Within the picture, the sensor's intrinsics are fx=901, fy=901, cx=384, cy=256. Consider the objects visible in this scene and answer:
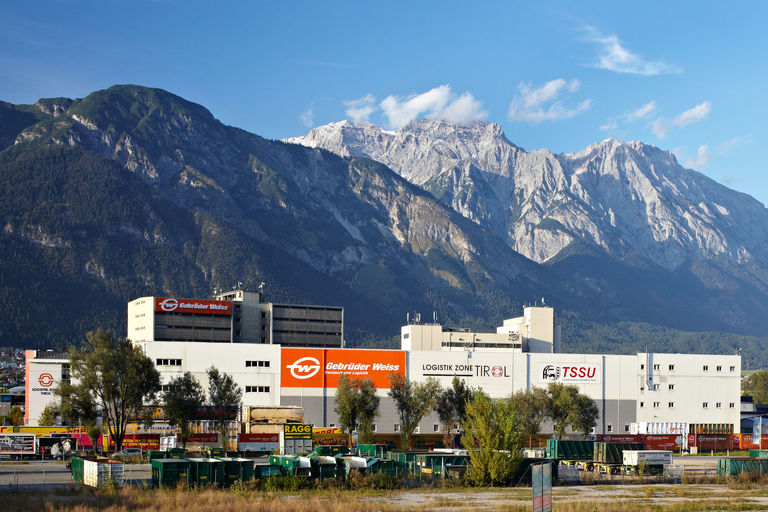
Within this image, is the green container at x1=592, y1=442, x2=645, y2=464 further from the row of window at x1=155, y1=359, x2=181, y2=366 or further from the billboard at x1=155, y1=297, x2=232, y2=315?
the billboard at x1=155, y1=297, x2=232, y2=315

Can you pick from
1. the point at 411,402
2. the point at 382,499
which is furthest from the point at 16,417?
the point at 382,499

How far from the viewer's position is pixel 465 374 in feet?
458

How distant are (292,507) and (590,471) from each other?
44.6m

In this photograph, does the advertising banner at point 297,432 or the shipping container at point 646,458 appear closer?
the shipping container at point 646,458

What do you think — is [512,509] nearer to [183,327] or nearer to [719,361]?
[719,361]

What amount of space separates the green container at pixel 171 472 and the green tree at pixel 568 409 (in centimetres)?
7607

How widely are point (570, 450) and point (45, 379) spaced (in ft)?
326

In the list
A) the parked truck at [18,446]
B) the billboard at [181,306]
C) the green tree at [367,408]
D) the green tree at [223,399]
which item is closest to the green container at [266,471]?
the parked truck at [18,446]

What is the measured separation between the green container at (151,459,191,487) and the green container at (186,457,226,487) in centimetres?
42

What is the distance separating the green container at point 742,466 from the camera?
3191 inches

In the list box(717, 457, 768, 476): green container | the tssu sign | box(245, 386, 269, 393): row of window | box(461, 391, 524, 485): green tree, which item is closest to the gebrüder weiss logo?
box(245, 386, 269, 393): row of window

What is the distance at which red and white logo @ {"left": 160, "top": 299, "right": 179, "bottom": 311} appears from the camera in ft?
639

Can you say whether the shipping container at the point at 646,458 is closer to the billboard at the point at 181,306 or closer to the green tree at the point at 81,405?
the green tree at the point at 81,405

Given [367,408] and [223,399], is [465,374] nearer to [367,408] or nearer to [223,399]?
[367,408]
